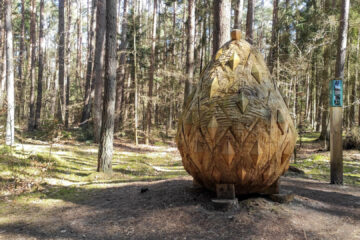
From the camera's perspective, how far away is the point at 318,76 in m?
21.7

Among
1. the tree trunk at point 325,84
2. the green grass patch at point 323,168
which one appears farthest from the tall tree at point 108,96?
the tree trunk at point 325,84

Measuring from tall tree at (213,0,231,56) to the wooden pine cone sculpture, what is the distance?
231cm

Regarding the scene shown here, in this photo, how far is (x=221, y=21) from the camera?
6719mm

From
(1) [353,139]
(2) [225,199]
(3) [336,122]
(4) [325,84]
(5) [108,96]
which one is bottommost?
(2) [225,199]

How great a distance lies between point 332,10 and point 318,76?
21.8 feet

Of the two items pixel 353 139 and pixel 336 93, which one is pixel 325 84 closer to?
pixel 353 139

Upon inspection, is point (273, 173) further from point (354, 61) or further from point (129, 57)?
point (129, 57)

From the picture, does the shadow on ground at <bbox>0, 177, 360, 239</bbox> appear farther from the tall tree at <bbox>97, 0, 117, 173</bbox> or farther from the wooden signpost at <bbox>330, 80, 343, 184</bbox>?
the tall tree at <bbox>97, 0, 117, 173</bbox>

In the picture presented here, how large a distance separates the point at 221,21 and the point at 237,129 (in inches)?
153

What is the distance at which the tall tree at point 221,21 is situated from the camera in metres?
6.69

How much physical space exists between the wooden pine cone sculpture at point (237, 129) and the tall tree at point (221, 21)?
2311mm

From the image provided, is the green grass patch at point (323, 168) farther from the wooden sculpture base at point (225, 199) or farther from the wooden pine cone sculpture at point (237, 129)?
the wooden sculpture base at point (225, 199)

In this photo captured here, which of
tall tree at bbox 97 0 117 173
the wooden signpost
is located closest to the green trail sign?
the wooden signpost

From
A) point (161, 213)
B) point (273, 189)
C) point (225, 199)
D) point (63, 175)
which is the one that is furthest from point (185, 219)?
point (63, 175)
